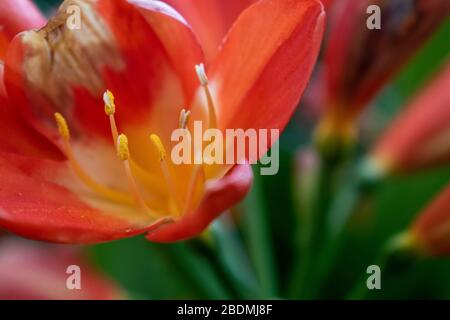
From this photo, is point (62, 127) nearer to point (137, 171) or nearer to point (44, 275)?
point (137, 171)

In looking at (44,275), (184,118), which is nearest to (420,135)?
(184,118)

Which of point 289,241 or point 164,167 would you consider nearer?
point 164,167

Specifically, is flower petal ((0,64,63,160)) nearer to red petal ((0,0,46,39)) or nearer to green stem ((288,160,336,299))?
red petal ((0,0,46,39))

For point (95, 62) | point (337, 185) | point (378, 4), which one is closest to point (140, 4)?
point (95, 62)

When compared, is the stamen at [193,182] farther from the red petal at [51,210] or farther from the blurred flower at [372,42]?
the blurred flower at [372,42]

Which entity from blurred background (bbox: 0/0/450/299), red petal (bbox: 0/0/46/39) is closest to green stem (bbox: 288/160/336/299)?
blurred background (bbox: 0/0/450/299)

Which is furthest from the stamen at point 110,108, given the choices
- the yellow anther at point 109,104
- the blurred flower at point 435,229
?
the blurred flower at point 435,229
